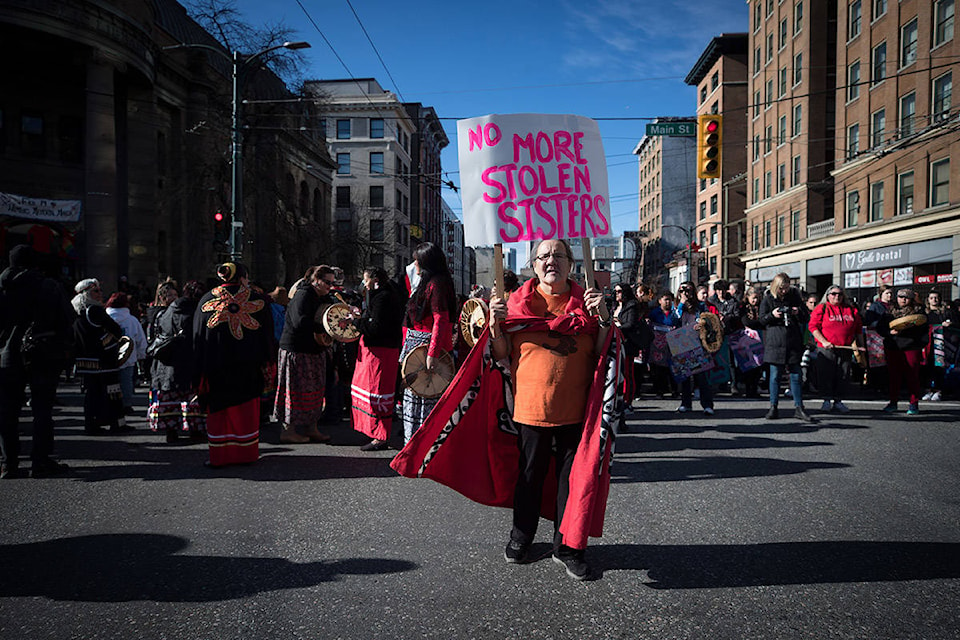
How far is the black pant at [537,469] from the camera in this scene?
3.76 metres

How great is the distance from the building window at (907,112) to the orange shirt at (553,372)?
101 feet

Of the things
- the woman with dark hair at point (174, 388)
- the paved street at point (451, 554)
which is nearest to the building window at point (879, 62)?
the paved street at point (451, 554)

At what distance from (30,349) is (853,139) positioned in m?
36.6

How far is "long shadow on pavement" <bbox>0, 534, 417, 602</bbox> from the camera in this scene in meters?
3.46

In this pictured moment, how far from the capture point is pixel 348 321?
722cm

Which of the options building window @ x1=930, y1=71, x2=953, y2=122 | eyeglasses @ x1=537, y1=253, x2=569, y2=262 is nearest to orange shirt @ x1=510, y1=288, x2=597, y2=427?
eyeglasses @ x1=537, y1=253, x2=569, y2=262

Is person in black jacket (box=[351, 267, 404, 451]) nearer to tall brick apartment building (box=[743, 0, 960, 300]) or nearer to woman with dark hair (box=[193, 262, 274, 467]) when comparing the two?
woman with dark hair (box=[193, 262, 274, 467])

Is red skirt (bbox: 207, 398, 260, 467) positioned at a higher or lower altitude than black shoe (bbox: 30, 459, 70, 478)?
higher

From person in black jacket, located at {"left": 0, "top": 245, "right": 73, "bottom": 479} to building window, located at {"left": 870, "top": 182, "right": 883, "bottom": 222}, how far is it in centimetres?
3390

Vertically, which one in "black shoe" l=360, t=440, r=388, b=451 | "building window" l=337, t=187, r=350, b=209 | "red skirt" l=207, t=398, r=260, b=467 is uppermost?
"building window" l=337, t=187, r=350, b=209

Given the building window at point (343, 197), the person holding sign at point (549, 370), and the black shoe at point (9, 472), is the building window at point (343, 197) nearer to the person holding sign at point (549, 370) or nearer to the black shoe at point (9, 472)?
the black shoe at point (9, 472)

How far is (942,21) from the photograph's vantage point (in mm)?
26047

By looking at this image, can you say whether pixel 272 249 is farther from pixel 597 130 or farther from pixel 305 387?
pixel 597 130

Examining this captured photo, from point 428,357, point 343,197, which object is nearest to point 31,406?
point 428,357
